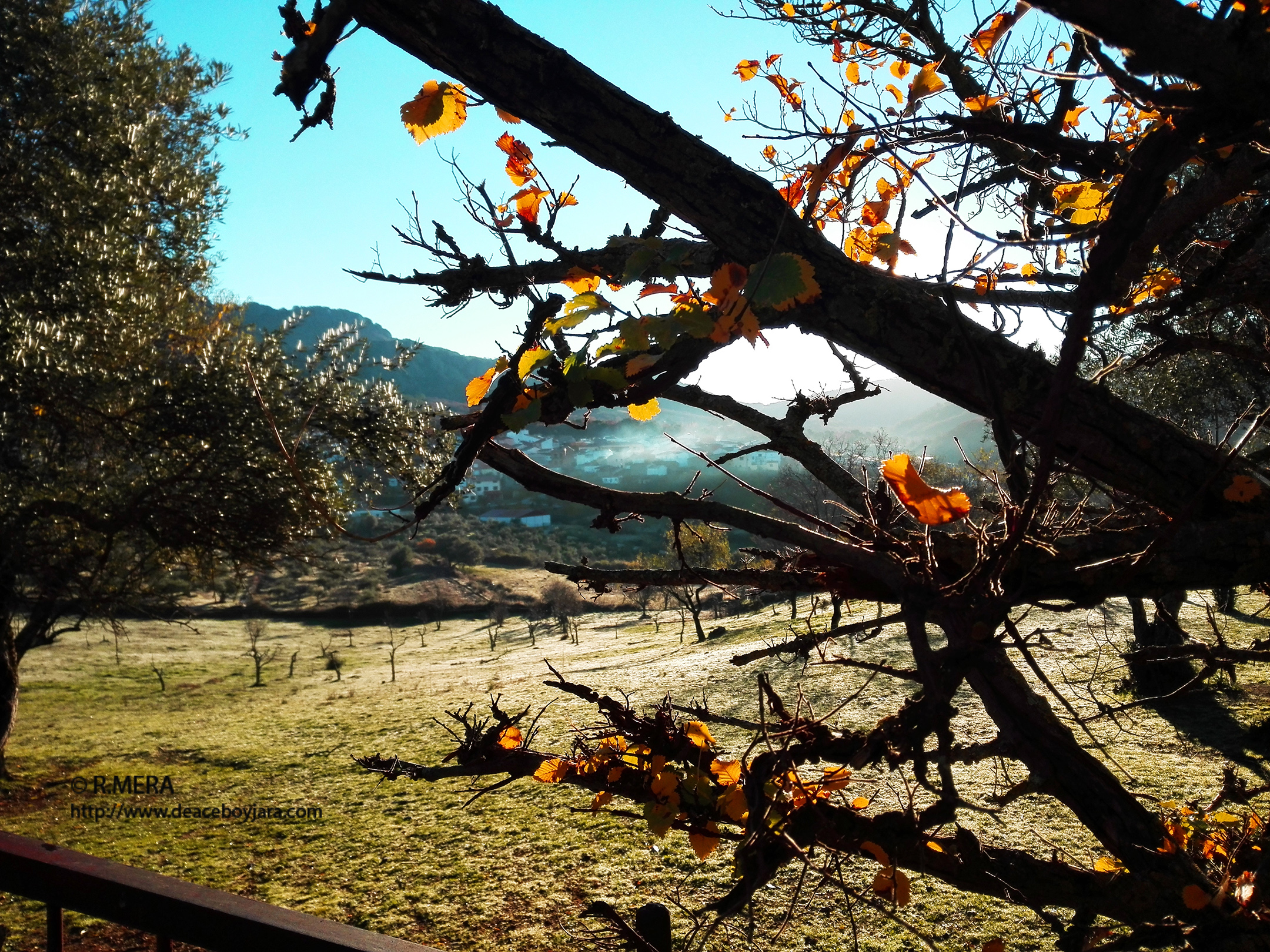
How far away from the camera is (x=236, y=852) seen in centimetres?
620

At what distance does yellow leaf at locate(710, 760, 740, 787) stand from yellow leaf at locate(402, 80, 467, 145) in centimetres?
128

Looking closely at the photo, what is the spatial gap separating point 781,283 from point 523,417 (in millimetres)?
444

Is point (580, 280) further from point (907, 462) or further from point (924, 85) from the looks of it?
point (924, 85)

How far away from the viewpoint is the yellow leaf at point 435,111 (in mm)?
1384

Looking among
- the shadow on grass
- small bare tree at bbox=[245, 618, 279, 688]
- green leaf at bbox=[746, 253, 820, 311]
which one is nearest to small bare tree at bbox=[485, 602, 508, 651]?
small bare tree at bbox=[245, 618, 279, 688]

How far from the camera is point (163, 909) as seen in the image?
1744 millimetres

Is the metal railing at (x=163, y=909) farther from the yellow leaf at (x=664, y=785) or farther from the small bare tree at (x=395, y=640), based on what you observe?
the small bare tree at (x=395, y=640)

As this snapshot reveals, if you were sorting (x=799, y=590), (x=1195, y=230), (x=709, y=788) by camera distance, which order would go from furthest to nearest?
(x=1195, y=230) < (x=799, y=590) < (x=709, y=788)

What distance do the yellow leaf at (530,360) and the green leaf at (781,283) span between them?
1.10 feet

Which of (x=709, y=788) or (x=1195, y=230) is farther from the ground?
(x=1195, y=230)

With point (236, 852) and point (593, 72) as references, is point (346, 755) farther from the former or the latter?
point (593, 72)

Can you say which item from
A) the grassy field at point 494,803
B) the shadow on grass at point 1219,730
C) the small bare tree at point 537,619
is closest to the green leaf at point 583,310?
the grassy field at point 494,803

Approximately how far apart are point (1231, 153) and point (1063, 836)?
424 cm

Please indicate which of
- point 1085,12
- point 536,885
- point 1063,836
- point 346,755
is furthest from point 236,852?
point 1085,12
